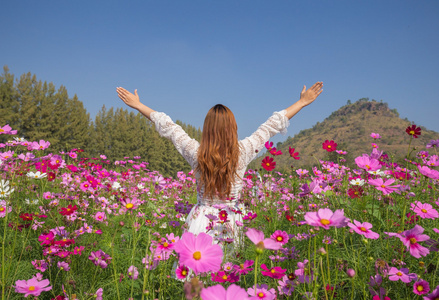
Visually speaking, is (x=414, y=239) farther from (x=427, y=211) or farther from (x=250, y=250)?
(x=250, y=250)

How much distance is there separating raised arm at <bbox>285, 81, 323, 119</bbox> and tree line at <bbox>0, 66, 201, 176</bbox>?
22859 mm

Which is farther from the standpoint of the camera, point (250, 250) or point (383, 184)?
point (250, 250)

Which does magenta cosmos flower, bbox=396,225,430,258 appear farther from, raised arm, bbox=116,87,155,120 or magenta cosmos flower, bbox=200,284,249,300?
raised arm, bbox=116,87,155,120

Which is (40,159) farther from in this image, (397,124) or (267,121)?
(397,124)

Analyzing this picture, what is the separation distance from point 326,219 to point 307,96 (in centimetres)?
216

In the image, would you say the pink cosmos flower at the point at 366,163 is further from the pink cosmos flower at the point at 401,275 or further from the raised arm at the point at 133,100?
the raised arm at the point at 133,100

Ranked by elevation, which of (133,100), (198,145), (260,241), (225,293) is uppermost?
(133,100)

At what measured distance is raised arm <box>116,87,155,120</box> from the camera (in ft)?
8.77

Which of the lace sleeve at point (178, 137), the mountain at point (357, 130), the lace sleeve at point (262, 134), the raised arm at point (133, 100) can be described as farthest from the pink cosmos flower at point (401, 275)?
the mountain at point (357, 130)

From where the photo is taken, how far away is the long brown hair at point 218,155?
2.08 meters

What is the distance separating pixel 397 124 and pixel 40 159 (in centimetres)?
9874

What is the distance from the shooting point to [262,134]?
A: 2.39m

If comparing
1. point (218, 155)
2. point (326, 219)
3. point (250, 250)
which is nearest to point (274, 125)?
point (218, 155)

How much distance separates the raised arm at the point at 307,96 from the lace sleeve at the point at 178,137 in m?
1.02
